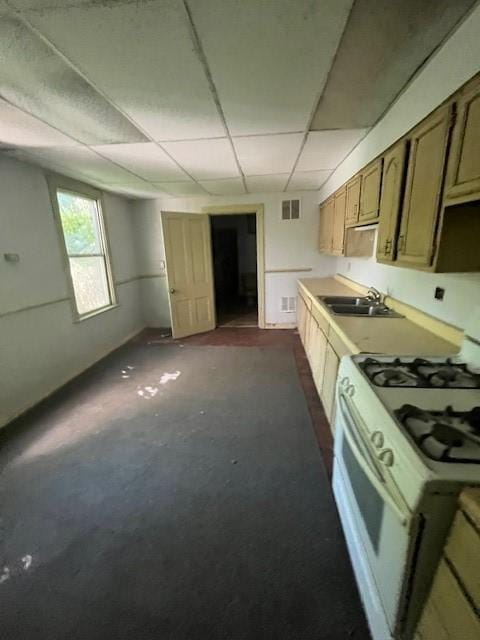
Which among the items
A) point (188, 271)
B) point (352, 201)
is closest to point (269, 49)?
point (352, 201)

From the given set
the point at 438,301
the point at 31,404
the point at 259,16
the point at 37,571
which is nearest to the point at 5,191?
the point at 31,404

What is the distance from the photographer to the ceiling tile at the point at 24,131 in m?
1.89

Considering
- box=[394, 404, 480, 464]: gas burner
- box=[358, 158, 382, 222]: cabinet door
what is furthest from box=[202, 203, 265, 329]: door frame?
box=[394, 404, 480, 464]: gas burner

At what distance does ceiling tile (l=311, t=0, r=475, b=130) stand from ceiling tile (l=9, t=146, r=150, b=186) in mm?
2281

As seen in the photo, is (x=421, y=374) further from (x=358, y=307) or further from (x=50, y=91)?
(x=50, y=91)

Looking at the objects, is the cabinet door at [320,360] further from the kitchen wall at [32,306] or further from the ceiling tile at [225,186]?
the kitchen wall at [32,306]

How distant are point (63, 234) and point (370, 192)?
11.4 feet

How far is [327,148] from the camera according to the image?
2.71 metres

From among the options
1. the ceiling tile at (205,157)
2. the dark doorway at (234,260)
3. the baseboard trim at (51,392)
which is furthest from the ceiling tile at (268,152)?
the dark doorway at (234,260)

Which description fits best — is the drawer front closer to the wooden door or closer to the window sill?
the window sill

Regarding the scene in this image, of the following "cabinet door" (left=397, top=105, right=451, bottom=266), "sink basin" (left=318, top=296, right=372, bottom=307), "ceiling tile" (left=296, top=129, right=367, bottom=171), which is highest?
"ceiling tile" (left=296, top=129, right=367, bottom=171)

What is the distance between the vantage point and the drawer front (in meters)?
0.67

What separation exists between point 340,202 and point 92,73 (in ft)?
8.76

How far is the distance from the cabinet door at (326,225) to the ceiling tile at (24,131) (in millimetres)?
3068
